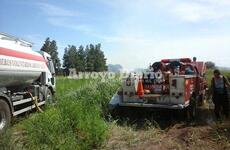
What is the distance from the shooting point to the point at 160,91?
11672 millimetres

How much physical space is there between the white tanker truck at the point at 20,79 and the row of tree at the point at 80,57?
205ft

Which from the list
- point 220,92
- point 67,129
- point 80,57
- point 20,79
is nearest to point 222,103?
point 220,92

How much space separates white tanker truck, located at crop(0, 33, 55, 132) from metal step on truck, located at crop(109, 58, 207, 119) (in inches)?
115

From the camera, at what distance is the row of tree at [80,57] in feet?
266

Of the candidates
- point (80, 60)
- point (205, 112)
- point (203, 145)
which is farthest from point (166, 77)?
point (80, 60)

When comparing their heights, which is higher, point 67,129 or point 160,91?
point 160,91

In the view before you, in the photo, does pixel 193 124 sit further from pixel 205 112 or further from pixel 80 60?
pixel 80 60

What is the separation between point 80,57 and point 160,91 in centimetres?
7596

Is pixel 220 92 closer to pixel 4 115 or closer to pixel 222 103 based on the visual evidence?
pixel 222 103

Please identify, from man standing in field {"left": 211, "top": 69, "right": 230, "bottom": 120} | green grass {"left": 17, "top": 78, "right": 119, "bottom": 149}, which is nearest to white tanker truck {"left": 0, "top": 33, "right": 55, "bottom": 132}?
green grass {"left": 17, "top": 78, "right": 119, "bottom": 149}

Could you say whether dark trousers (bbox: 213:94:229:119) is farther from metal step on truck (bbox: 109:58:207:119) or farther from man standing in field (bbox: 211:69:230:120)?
metal step on truck (bbox: 109:58:207:119)

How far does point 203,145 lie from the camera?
26.3ft

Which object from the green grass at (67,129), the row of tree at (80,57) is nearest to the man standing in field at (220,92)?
the green grass at (67,129)

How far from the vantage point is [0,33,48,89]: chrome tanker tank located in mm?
10641
